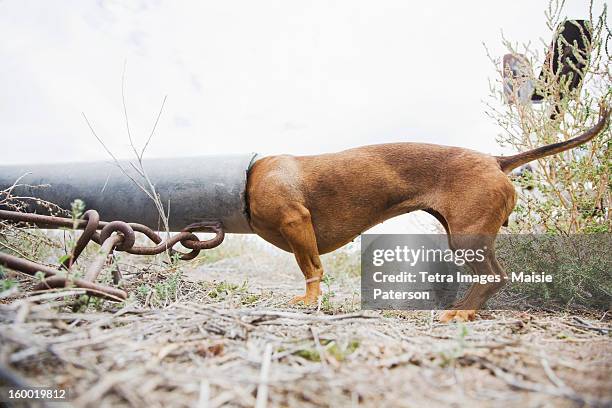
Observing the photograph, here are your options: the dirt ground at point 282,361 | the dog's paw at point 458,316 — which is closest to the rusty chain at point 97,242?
the dirt ground at point 282,361

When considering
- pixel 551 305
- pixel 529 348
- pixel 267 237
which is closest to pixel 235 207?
pixel 267 237

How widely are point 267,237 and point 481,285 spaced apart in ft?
4.28

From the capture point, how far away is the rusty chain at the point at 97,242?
4.09 ft

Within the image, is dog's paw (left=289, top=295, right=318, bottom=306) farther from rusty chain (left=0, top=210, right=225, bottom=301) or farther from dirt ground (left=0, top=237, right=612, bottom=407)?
dirt ground (left=0, top=237, right=612, bottom=407)

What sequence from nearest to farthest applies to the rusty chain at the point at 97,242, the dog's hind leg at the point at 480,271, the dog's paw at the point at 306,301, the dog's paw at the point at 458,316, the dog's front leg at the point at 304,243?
1. the rusty chain at the point at 97,242
2. the dog's paw at the point at 458,316
3. the dog's hind leg at the point at 480,271
4. the dog's paw at the point at 306,301
5. the dog's front leg at the point at 304,243

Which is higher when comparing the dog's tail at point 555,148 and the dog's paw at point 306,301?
the dog's tail at point 555,148

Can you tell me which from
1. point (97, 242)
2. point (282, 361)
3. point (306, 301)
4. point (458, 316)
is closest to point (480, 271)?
point (458, 316)

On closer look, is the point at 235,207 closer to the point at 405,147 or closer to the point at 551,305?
the point at 405,147

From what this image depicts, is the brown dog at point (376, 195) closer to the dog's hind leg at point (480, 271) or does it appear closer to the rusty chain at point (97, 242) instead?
the dog's hind leg at point (480, 271)

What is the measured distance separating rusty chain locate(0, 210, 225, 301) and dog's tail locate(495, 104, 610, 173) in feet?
5.67

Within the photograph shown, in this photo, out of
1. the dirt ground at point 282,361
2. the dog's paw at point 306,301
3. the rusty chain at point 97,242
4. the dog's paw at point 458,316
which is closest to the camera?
the dirt ground at point 282,361

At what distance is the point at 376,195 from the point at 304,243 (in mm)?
521

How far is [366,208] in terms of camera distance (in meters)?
2.43

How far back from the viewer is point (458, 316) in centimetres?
195
